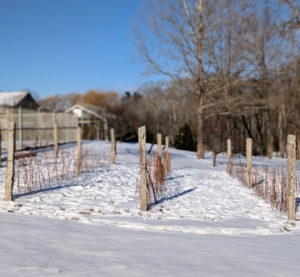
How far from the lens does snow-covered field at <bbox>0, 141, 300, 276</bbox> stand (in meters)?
5.06

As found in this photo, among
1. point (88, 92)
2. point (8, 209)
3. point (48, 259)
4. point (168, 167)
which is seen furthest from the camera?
point (88, 92)

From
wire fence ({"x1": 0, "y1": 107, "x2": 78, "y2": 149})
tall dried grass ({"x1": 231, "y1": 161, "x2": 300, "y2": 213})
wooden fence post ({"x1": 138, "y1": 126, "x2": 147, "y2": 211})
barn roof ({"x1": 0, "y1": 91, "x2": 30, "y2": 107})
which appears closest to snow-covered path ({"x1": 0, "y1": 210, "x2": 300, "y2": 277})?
wooden fence post ({"x1": 138, "y1": 126, "x2": 147, "y2": 211})

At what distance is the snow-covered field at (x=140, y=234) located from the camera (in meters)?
5.06

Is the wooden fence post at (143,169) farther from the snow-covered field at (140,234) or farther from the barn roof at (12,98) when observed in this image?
the barn roof at (12,98)

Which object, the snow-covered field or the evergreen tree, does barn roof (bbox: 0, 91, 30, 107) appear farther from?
the snow-covered field

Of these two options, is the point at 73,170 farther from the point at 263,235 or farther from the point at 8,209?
the point at 263,235

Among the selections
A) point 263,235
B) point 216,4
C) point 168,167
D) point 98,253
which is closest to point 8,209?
point 98,253

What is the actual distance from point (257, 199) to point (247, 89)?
17762mm

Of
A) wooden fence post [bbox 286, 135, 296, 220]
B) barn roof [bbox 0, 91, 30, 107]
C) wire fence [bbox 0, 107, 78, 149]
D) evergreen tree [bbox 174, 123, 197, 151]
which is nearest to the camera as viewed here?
wooden fence post [bbox 286, 135, 296, 220]

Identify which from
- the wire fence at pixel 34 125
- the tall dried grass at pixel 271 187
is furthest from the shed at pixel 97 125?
the tall dried grass at pixel 271 187

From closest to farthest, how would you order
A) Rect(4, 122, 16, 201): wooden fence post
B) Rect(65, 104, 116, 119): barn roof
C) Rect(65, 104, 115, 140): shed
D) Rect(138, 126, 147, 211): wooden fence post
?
Rect(4, 122, 16, 201): wooden fence post < Rect(138, 126, 147, 211): wooden fence post < Rect(65, 104, 115, 140): shed < Rect(65, 104, 116, 119): barn roof

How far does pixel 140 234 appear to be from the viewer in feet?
22.6

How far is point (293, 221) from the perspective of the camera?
28.2ft

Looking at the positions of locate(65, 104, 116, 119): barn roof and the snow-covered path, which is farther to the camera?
locate(65, 104, 116, 119): barn roof
